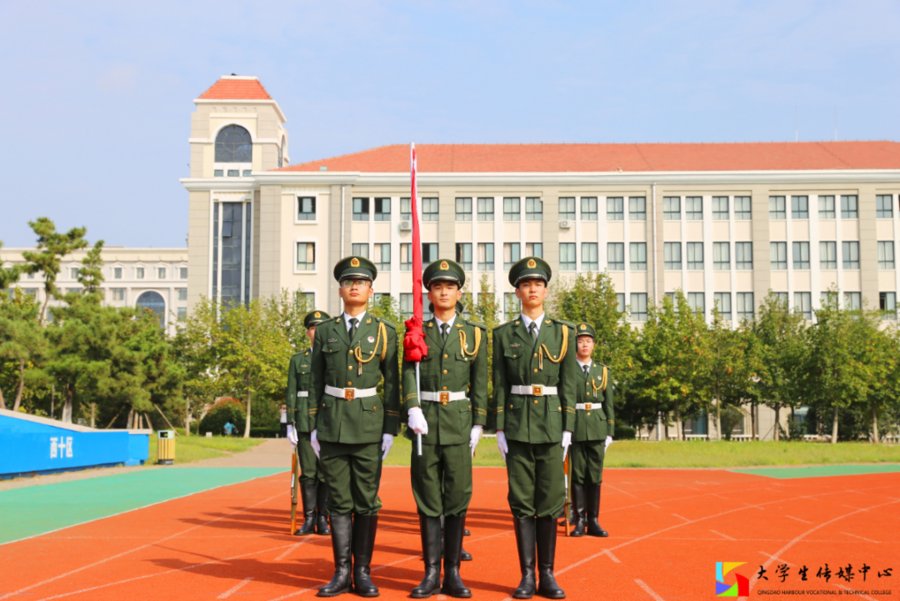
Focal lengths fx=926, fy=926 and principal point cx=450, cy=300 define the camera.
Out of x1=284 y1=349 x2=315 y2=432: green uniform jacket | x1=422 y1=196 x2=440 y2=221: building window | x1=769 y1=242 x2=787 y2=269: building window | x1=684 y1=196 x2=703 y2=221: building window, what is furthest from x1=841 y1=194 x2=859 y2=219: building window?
x1=284 y1=349 x2=315 y2=432: green uniform jacket

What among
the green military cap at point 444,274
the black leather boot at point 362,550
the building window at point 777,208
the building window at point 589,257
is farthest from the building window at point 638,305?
the black leather boot at point 362,550

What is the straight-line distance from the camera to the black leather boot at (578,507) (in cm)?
1066

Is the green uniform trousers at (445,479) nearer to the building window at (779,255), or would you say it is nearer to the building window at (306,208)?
the building window at (306,208)

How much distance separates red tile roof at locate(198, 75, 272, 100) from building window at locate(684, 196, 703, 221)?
30035mm

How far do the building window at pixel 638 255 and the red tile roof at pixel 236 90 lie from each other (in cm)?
2791

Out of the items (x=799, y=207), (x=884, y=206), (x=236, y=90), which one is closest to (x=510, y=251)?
(x=799, y=207)

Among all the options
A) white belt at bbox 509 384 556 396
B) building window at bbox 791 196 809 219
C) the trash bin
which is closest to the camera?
white belt at bbox 509 384 556 396

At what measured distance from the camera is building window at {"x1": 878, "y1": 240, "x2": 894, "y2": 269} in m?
57.1

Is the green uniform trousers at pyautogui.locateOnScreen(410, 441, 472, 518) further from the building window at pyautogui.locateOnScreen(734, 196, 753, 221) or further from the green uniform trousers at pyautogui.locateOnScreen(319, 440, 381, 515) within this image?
the building window at pyautogui.locateOnScreen(734, 196, 753, 221)

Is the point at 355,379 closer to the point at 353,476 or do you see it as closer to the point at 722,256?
the point at 353,476

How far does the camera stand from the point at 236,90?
66500mm

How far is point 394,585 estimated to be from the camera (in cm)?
741

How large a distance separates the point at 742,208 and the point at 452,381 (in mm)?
53836

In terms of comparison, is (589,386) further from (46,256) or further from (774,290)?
(774,290)
